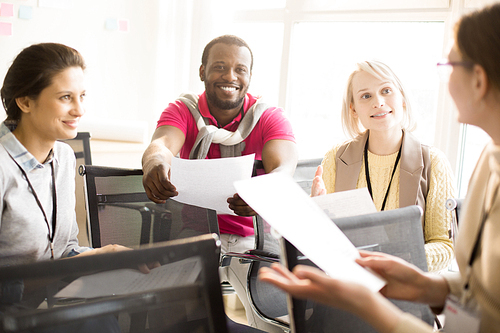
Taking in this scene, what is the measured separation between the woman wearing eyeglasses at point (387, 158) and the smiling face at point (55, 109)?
0.84 m

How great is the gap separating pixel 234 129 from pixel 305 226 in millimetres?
1255

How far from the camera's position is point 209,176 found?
135cm

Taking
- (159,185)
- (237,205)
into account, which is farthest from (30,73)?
(237,205)

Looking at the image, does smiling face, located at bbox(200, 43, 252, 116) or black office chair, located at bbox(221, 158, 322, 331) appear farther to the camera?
smiling face, located at bbox(200, 43, 252, 116)

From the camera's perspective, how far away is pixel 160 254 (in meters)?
0.67

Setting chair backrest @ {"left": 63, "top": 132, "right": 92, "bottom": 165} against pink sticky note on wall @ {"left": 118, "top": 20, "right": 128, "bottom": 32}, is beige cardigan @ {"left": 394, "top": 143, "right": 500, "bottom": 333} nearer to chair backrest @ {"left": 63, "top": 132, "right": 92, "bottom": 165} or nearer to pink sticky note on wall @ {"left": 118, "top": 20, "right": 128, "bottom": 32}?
chair backrest @ {"left": 63, "top": 132, "right": 92, "bottom": 165}

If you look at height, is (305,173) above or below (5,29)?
below

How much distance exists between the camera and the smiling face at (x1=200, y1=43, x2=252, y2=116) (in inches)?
78.3

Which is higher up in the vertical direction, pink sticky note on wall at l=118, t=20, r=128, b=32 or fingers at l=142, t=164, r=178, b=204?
pink sticky note on wall at l=118, t=20, r=128, b=32

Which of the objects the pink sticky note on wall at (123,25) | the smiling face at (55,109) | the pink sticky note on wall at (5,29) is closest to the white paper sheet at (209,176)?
the smiling face at (55,109)

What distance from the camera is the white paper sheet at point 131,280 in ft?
2.06

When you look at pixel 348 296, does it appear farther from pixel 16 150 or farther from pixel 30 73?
pixel 30 73

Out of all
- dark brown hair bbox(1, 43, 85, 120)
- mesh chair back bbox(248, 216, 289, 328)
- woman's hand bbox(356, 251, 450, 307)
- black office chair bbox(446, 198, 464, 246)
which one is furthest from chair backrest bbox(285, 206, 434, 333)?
dark brown hair bbox(1, 43, 85, 120)

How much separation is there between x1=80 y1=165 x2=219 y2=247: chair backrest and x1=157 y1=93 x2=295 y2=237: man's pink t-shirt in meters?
0.35
